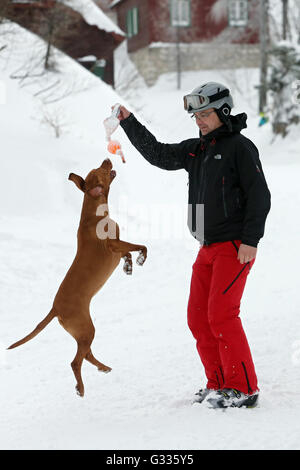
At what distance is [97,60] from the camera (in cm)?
2259

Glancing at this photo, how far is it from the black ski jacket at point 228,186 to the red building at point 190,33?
102ft

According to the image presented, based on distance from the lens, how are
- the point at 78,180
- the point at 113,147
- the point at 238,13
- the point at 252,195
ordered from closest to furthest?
1. the point at 78,180
2. the point at 113,147
3. the point at 252,195
4. the point at 238,13

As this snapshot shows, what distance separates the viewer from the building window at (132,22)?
111ft

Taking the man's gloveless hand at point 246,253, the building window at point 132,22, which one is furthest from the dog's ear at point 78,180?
the building window at point 132,22

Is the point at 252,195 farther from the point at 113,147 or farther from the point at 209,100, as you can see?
the point at 113,147

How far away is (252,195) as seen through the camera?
3254 millimetres

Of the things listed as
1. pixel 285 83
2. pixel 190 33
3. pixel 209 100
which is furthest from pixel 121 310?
pixel 190 33

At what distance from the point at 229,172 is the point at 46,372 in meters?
2.15

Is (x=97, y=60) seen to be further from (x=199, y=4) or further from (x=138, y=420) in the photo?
(x=138, y=420)

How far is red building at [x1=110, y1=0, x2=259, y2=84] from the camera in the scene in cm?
3306

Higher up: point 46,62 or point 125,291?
point 46,62

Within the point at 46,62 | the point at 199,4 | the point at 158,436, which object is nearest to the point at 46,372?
the point at 158,436

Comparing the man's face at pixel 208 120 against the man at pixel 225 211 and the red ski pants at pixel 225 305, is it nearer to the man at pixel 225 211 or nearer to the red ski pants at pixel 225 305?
the man at pixel 225 211

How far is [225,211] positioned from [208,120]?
1.72 ft
